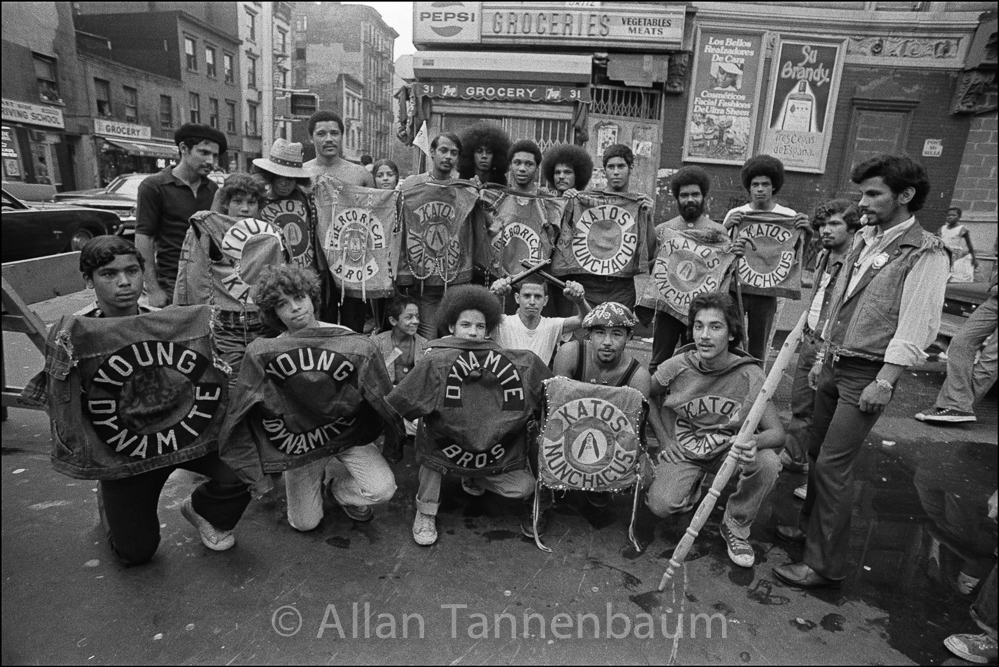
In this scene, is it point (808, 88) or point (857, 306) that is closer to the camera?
point (857, 306)

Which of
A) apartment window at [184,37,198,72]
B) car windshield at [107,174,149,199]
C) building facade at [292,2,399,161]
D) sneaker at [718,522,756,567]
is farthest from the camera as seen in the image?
apartment window at [184,37,198,72]

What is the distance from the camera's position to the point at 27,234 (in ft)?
30.3

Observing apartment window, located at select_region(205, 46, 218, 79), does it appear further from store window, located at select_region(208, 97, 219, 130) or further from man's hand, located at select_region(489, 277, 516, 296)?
man's hand, located at select_region(489, 277, 516, 296)

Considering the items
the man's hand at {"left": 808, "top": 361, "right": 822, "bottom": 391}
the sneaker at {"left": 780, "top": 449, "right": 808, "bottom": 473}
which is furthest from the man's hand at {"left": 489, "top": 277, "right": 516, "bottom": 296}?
the sneaker at {"left": 780, "top": 449, "right": 808, "bottom": 473}

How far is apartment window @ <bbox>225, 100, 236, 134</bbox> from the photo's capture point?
3191 cm

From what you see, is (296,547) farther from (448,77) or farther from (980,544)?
(448,77)

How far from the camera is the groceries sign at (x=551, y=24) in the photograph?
38.5 feet

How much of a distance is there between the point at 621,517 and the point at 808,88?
1219 centimetres

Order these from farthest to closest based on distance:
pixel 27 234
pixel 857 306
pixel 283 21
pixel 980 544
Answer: pixel 283 21
pixel 27 234
pixel 980 544
pixel 857 306

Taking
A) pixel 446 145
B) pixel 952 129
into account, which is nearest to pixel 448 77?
pixel 446 145

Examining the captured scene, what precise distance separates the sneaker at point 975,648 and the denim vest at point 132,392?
355 cm

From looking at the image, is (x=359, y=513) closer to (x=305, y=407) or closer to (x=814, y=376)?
(x=305, y=407)

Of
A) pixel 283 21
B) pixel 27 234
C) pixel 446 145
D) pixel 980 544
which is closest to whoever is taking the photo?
pixel 980 544

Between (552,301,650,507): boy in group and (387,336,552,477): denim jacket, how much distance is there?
14.6 inches
